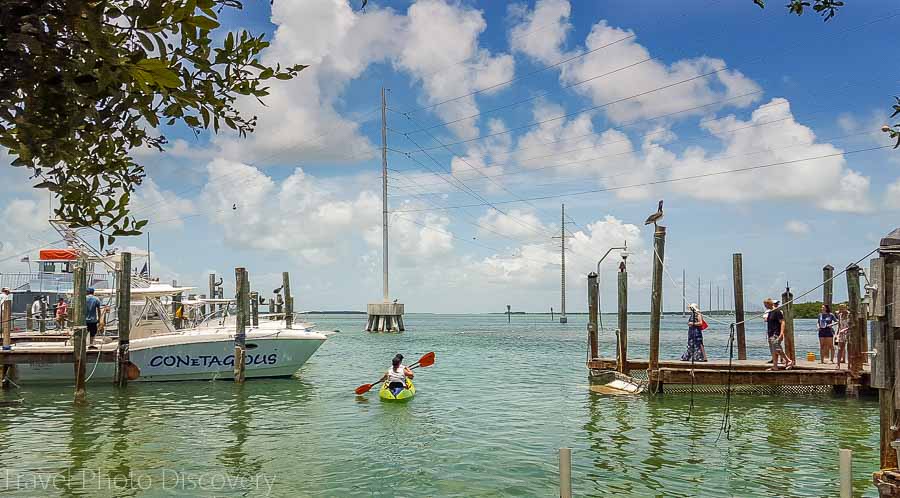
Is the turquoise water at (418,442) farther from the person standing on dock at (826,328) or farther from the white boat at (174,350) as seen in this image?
the person standing on dock at (826,328)

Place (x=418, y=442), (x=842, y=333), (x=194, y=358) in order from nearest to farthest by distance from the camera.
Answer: (x=418, y=442)
(x=842, y=333)
(x=194, y=358)

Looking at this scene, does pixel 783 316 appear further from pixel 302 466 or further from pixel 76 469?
pixel 76 469

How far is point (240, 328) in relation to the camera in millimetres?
23141

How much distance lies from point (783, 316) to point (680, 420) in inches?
208

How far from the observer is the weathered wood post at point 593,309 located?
78.0 feet

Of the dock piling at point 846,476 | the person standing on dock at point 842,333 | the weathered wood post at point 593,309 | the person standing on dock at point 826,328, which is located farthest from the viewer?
the weathered wood post at point 593,309

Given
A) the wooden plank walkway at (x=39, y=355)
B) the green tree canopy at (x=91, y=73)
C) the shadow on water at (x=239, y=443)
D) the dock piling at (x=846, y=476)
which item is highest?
the green tree canopy at (x=91, y=73)

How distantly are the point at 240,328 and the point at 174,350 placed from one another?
2517 mm

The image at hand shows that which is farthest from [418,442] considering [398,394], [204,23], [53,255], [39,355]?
[53,255]

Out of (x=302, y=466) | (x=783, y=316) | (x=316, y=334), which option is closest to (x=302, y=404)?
(x=316, y=334)

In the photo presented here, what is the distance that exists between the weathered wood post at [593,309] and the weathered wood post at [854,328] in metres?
7.53

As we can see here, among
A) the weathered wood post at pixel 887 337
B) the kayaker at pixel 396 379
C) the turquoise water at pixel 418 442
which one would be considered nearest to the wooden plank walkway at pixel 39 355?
the turquoise water at pixel 418 442

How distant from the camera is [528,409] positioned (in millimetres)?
19297

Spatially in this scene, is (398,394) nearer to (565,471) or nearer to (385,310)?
(565,471)
